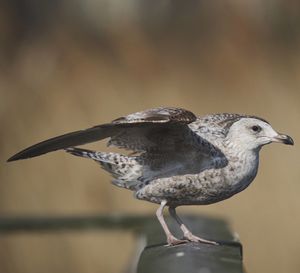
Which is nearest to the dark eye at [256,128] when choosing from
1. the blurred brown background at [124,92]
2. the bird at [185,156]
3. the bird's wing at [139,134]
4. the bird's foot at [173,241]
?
the bird at [185,156]

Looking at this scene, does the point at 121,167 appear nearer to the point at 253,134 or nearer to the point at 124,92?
the point at 253,134

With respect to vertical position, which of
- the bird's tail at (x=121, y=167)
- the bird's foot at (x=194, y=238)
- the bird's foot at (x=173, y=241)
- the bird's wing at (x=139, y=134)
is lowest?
the bird's foot at (x=194, y=238)

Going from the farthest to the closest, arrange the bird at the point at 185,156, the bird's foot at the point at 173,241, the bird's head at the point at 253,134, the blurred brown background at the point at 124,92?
the blurred brown background at the point at 124,92 < the bird's head at the point at 253,134 < the bird at the point at 185,156 < the bird's foot at the point at 173,241

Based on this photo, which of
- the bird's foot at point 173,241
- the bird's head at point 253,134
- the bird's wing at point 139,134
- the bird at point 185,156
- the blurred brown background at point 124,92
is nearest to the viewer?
the bird's foot at point 173,241

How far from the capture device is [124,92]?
25.2 ft

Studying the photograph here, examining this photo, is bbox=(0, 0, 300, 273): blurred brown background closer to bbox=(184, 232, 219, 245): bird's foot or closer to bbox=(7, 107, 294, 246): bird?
bbox=(7, 107, 294, 246): bird

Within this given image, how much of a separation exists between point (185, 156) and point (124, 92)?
130 inches

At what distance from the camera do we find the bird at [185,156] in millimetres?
4328

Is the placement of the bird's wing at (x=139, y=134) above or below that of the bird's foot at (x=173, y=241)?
above

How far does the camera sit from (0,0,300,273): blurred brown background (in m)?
6.89

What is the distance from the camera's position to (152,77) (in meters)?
7.93

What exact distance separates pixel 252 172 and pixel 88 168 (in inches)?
126

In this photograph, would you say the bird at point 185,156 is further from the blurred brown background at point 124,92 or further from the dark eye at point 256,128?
the blurred brown background at point 124,92

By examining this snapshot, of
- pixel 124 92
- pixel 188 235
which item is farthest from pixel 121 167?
pixel 124 92
